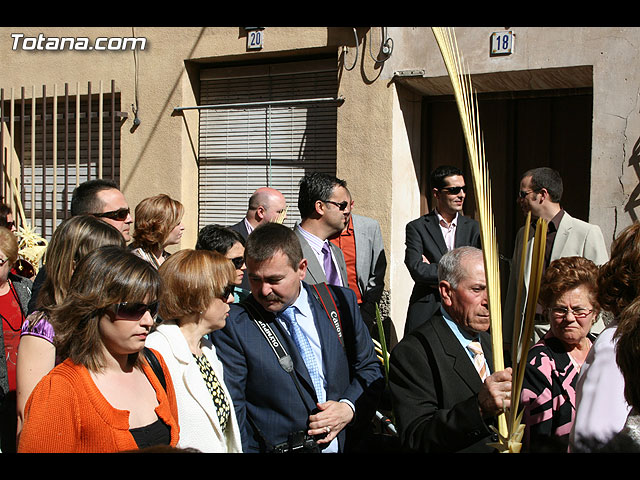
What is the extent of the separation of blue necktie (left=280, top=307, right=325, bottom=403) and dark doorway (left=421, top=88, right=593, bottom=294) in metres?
3.79

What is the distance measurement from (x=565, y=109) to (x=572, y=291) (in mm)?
4212

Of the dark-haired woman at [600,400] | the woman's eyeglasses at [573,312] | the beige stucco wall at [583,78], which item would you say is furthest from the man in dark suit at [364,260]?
the dark-haired woman at [600,400]

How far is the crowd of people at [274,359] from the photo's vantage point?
208 cm

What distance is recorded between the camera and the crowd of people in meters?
2.08

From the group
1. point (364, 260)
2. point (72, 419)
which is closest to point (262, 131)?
point (364, 260)

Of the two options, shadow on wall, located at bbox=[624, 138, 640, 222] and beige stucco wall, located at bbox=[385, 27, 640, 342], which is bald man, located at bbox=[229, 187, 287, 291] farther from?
shadow on wall, located at bbox=[624, 138, 640, 222]

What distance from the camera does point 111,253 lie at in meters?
2.32

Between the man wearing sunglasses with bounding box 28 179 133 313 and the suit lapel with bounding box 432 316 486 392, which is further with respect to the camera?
the man wearing sunglasses with bounding box 28 179 133 313

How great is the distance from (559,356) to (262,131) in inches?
211

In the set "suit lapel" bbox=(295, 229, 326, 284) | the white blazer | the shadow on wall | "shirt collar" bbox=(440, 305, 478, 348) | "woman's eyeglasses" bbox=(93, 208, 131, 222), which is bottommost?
the white blazer

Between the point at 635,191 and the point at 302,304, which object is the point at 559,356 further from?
the point at 635,191

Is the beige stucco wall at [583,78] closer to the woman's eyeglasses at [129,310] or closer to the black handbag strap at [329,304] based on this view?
the black handbag strap at [329,304]

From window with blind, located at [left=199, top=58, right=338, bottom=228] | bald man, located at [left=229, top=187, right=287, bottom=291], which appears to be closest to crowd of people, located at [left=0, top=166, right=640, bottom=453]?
bald man, located at [left=229, top=187, right=287, bottom=291]
